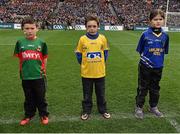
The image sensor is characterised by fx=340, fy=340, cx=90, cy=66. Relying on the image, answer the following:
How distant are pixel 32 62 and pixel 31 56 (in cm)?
11

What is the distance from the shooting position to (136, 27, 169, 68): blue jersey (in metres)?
6.28

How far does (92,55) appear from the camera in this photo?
6188 mm

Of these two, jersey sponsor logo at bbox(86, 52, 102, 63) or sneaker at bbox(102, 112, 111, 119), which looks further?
sneaker at bbox(102, 112, 111, 119)

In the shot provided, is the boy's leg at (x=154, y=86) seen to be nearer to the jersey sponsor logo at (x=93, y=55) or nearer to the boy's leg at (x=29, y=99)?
the jersey sponsor logo at (x=93, y=55)

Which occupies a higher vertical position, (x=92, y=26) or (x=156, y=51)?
(x=92, y=26)

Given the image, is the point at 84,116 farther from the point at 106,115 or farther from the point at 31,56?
the point at 31,56

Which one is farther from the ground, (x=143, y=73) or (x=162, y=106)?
(x=143, y=73)

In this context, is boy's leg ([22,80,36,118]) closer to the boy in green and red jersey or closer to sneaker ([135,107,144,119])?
the boy in green and red jersey

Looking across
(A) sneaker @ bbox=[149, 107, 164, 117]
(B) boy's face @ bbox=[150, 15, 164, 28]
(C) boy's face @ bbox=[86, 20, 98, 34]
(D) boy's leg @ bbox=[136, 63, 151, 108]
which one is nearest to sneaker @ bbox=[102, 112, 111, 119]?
(D) boy's leg @ bbox=[136, 63, 151, 108]

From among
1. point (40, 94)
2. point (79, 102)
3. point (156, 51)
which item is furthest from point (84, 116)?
point (156, 51)

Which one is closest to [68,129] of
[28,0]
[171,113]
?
[171,113]

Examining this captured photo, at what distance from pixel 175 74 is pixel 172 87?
2.12m

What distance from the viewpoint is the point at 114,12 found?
175 ft

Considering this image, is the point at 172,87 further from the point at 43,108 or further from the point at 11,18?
the point at 11,18
